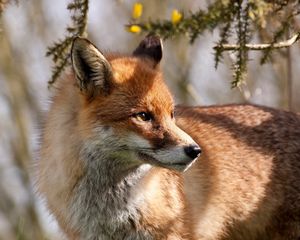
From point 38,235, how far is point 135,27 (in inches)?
355

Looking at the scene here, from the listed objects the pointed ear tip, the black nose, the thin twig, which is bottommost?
the black nose

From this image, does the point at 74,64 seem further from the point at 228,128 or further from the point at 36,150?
the point at 228,128

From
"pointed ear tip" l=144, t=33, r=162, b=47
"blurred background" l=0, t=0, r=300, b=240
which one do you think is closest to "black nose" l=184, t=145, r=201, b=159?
"pointed ear tip" l=144, t=33, r=162, b=47

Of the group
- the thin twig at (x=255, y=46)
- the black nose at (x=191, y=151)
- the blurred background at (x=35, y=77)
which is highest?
the thin twig at (x=255, y=46)

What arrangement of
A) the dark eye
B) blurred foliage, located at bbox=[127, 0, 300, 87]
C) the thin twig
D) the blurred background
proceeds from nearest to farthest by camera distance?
1. the dark eye
2. the thin twig
3. blurred foliage, located at bbox=[127, 0, 300, 87]
4. the blurred background

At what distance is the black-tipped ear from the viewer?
7.57 meters

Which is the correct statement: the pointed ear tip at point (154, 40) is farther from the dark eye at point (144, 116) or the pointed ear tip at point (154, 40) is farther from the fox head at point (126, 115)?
the dark eye at point (144, 116)

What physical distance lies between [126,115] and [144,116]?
0.16m

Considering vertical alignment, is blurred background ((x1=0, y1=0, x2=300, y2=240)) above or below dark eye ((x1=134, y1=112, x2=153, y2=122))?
below

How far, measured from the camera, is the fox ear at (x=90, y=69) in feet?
21.7

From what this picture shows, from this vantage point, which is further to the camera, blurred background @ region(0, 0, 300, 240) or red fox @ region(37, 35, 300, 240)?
blurred background @ region(0, 0, 300, 240)

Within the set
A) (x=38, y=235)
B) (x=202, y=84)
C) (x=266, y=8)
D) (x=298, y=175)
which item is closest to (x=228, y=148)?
(x=298, y=175)

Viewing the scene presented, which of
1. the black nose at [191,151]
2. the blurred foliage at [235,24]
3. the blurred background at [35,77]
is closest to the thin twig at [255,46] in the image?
the blurred foliage at [235,24]

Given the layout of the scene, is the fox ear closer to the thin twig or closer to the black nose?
the black nose
